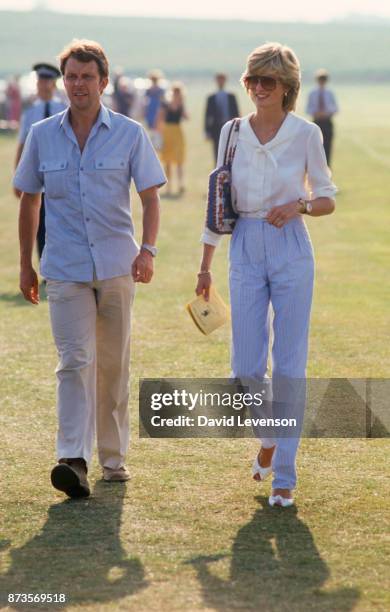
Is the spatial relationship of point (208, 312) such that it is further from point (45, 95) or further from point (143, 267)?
point (45, 95)

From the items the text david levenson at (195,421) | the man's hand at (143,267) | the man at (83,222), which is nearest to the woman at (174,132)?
the text david levenson at (195,421)

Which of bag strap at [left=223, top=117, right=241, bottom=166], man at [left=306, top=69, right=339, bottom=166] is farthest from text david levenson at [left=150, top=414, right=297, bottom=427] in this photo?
man at [left=306, top=69, right=339, bottom=166]

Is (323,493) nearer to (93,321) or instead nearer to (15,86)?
(93,321)

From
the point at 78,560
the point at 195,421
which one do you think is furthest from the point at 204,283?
the point at 195,421

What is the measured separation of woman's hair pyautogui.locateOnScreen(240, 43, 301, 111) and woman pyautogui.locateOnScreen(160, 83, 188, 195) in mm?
19294

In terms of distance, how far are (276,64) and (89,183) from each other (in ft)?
3.30

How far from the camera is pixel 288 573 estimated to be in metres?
5.26

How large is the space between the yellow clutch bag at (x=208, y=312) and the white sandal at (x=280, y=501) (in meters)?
0.84

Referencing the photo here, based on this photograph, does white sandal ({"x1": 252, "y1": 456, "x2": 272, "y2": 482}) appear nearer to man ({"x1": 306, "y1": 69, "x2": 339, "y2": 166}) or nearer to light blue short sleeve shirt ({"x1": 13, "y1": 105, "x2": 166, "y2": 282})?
light blue short sleeve shirt ({"x1": 13, "y1": 105, "x2": 166, "y2": 282})

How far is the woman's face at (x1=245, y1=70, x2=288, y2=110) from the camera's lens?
5.94 metres

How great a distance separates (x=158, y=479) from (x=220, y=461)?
0.46m

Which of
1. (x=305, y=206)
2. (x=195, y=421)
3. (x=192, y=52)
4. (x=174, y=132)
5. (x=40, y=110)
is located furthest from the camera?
(x=192, y=52)

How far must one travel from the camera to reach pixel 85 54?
6.22 metres

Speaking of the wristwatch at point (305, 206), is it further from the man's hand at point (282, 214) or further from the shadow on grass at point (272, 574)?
the shadow on grass at point (272, 574)
